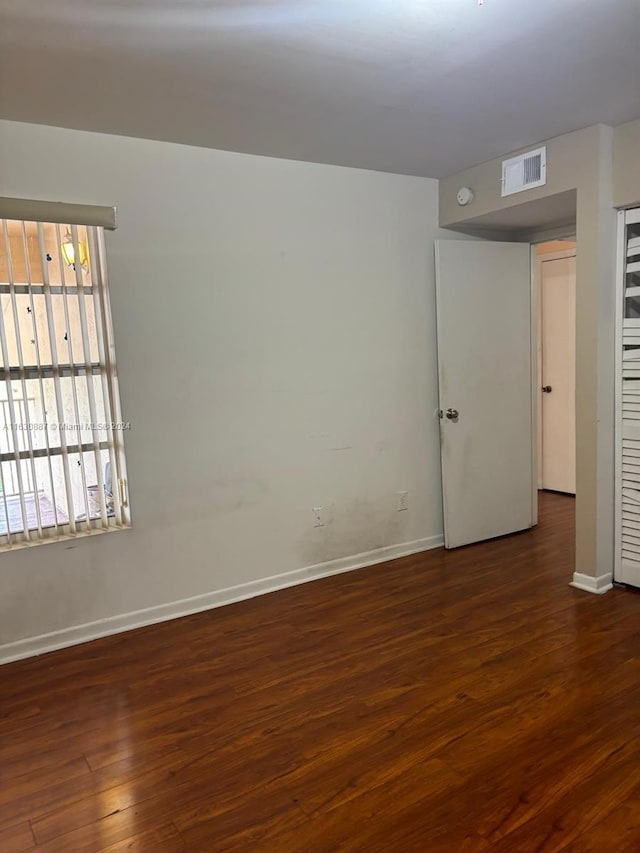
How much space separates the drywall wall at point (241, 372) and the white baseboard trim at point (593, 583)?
1.07 metres

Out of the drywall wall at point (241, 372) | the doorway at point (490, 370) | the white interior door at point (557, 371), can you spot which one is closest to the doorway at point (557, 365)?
the white interior door at point (557, 371)

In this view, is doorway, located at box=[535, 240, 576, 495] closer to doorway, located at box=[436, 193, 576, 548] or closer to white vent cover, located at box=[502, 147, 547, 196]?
doorway, located at box=[436, 193, 576, 548]

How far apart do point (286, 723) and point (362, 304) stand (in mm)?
2466

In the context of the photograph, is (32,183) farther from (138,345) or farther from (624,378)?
(624,378)

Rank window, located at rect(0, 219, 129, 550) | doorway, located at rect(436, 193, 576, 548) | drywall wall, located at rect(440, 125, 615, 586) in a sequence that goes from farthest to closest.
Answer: doorway, located at rect(436, 193, 576, 548) < drywall wall, located at rect(440, 125, 615, 586) < window, located at rect(0, 219, 129, 550)

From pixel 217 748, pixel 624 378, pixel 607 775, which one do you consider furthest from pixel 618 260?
pixel 217 748

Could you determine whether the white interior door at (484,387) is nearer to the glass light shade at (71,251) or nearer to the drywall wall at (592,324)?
the drywall wall at (592,324)

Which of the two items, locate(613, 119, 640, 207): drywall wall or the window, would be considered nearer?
the window

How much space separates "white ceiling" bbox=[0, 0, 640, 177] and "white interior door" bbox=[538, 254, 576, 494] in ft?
8.08

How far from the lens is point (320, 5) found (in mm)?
1867

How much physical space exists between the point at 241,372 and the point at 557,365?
136 inches

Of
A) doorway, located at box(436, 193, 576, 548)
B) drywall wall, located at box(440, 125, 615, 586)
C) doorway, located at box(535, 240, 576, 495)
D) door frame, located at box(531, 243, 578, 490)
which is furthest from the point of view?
doorway, located at box(535, 240, 576, 495)

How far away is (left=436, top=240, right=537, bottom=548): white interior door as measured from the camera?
4.04m

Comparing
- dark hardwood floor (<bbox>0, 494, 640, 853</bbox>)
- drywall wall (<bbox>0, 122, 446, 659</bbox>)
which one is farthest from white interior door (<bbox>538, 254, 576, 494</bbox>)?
dark hardwood floor (<bbox>0, 494, 640, 853</bbox>)
